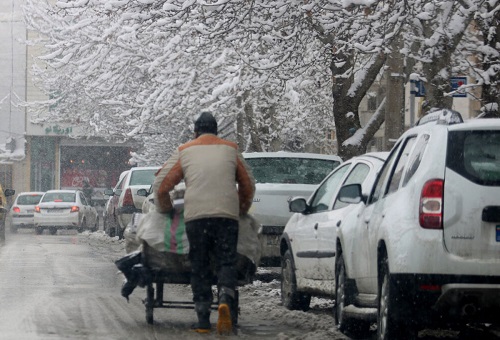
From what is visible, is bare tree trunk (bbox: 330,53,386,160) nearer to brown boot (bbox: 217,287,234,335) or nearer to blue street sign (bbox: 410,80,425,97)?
blue street sign (bbox: 410,80,425,97)

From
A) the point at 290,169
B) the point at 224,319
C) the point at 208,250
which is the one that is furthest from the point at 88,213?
the point at 224,319

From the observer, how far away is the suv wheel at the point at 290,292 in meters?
12.2

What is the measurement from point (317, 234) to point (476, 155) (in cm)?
401

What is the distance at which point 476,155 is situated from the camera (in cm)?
777

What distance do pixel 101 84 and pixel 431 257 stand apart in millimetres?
22068

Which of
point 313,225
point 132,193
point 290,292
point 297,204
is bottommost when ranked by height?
point 290,292

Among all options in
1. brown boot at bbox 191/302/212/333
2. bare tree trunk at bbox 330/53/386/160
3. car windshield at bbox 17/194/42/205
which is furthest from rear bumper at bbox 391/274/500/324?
car windshield at bbox 17/194/42/205

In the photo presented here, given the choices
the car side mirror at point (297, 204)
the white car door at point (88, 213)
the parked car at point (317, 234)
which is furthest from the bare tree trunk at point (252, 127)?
the car side mirror at point (297, 204)

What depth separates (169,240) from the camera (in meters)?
10.2

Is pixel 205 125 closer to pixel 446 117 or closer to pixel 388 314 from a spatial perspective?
pixel 446 117

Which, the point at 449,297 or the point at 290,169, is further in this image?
the point at 290,169

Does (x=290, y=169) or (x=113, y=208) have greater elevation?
(x=290, y=169)

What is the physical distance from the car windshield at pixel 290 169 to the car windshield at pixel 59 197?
23340 millimetres

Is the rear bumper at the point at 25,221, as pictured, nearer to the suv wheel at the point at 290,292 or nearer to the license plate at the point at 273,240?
the license plate at the point at 273,240
